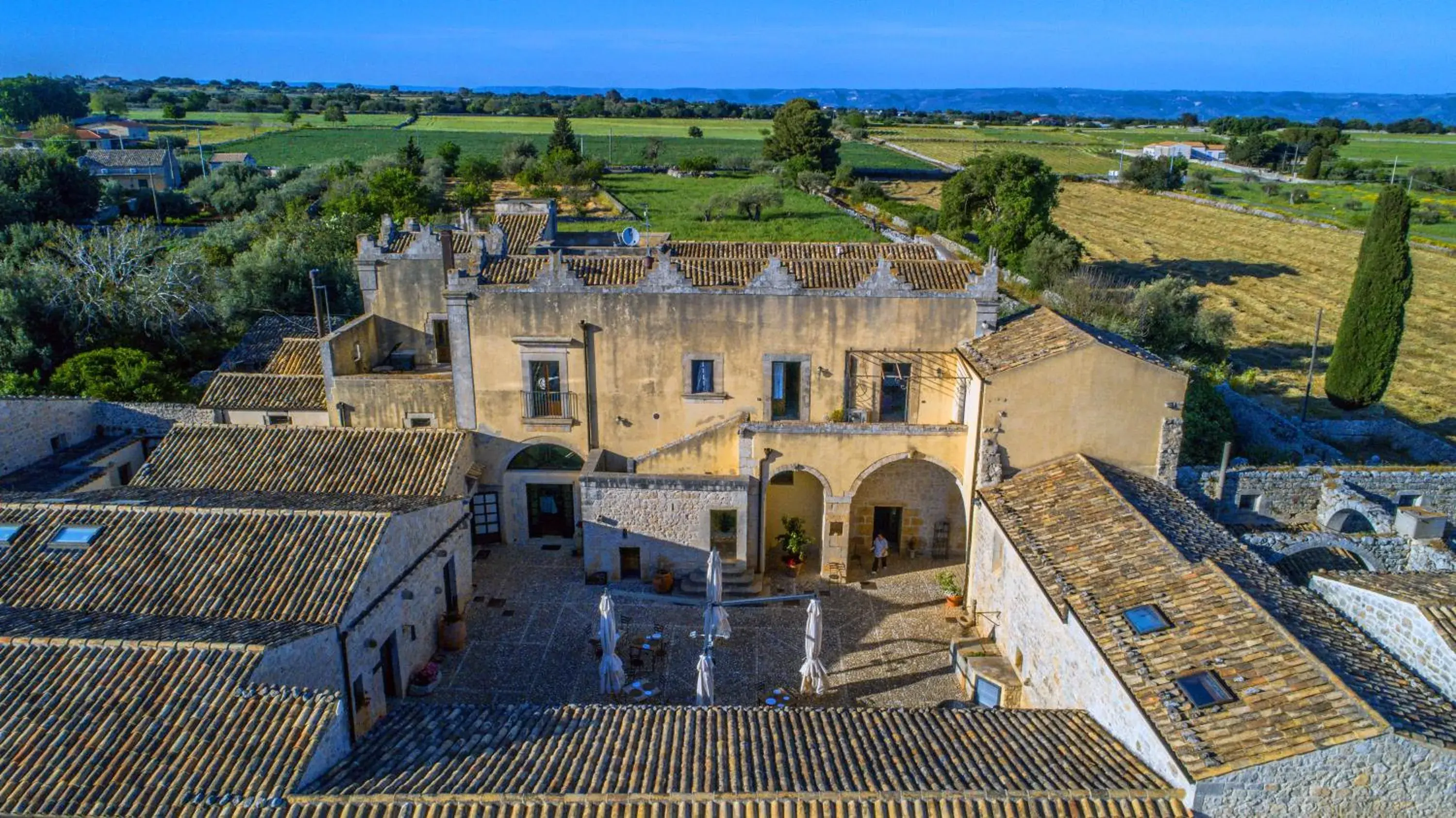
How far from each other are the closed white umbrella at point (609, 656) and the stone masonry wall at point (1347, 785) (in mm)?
10996

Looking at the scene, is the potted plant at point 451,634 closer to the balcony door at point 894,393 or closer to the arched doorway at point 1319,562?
the balcony door at point 894,393

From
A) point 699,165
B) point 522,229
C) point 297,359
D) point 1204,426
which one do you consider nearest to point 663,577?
point 297,359

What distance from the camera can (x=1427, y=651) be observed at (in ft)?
49.5

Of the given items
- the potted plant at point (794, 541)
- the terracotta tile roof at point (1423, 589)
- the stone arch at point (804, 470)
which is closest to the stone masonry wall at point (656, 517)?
the stone arch at point (804, 470)

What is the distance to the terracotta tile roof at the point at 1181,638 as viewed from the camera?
1264 cm

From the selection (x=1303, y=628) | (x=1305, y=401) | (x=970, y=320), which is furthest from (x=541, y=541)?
(x=1305, y=401)

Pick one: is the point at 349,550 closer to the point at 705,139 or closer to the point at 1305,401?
the point at 1305,401

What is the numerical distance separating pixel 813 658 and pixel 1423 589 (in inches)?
430

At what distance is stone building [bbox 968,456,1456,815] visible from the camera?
40.8 ft

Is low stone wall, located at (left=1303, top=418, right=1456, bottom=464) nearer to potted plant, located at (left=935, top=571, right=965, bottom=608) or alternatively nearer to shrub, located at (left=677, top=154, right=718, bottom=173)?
potted plant, located at (left=935, top=571, right=965, bottom=608)

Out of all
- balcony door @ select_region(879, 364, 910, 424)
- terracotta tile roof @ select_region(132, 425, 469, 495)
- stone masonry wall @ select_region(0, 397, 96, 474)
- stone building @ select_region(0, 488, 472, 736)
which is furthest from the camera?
stone masonry wall @ select_region(0, 397, 96, 474)

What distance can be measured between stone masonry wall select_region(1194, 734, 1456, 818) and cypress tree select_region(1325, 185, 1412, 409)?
29.2m

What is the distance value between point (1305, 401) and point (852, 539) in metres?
20.9

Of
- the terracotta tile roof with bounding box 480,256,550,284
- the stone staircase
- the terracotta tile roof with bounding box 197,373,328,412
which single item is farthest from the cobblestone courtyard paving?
the terracotta tile roof with bounding box 197,373,328,412
